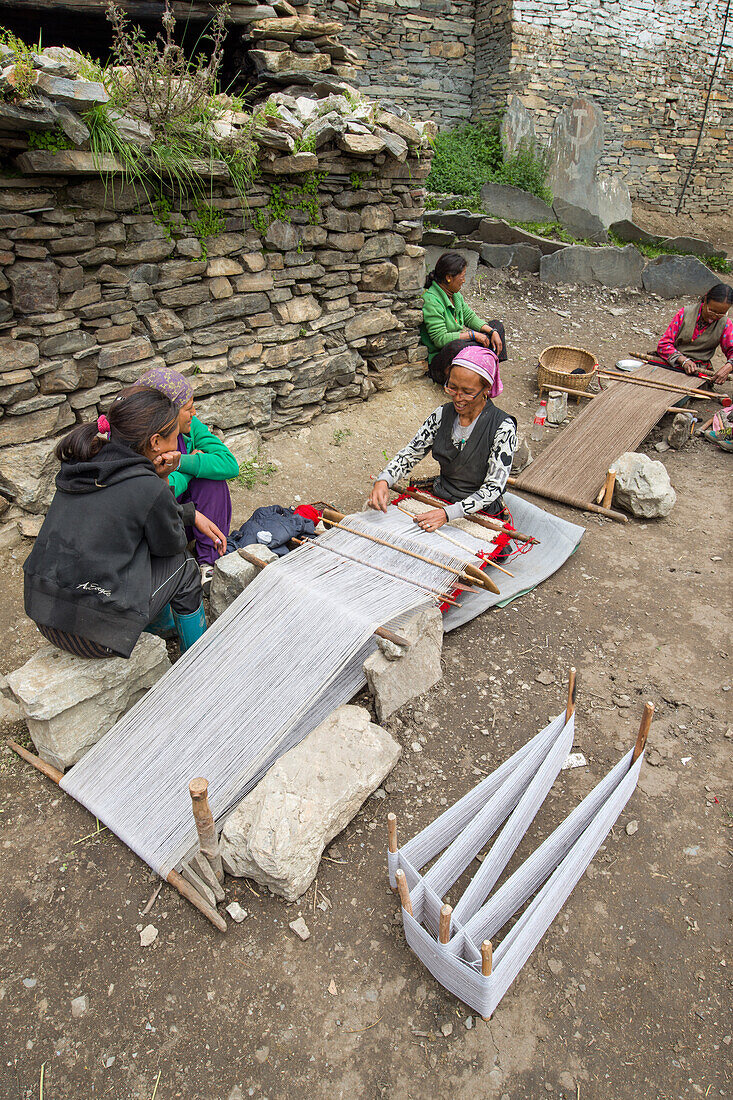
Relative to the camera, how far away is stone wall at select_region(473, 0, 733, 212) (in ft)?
33.2

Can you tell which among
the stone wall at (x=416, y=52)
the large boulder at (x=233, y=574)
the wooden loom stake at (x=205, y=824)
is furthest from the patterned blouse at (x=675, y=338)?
the stone wall at (x=416, y=52)

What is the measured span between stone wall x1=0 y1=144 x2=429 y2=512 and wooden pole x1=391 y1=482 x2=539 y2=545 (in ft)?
5.70

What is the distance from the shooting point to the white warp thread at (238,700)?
2.46m

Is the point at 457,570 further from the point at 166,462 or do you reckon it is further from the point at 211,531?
the point at 166,462

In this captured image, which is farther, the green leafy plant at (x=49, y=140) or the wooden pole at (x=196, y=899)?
the green leafy plant at (x=49, y=140)

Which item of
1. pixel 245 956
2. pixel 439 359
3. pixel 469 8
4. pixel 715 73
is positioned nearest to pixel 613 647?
pixel 245 956

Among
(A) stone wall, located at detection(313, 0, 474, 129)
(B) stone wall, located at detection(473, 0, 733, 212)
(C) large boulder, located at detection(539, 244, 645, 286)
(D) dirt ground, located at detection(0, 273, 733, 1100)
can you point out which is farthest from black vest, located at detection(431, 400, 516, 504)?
(B) stone wall, located at detection(473, 0, 733, 212)

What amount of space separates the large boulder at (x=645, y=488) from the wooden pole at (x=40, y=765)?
13.1 feet

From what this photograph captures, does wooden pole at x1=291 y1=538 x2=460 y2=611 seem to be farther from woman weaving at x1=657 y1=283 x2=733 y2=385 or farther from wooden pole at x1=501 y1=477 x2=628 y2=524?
woman weaving at x1=657 y1=283 x2=733 y2=385

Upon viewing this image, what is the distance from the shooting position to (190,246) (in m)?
4.23

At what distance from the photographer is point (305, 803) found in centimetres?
236

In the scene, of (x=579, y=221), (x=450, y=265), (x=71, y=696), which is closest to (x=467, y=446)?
(x=71, y=696)

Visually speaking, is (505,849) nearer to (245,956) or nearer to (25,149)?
(245,956)

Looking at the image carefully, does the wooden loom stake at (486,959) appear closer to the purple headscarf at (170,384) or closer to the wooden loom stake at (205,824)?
the wooden loom stake at (205,824)
